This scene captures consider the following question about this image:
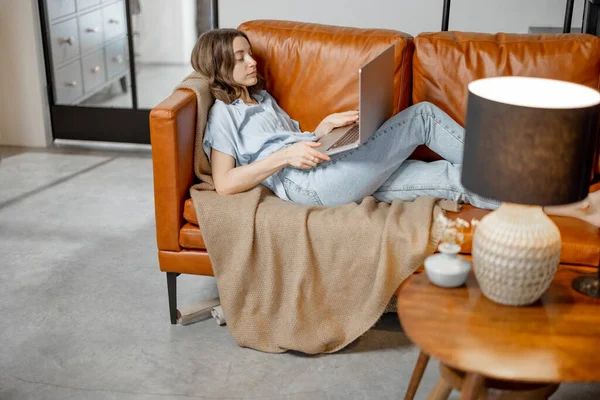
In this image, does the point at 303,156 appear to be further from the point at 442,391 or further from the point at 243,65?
the point at 442,391

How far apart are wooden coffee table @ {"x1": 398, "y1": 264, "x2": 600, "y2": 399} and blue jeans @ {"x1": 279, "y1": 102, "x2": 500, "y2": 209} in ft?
1.98

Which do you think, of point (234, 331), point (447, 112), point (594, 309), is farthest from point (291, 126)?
point (594, 309)

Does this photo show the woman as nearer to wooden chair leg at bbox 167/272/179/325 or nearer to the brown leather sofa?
the brown leather sofa

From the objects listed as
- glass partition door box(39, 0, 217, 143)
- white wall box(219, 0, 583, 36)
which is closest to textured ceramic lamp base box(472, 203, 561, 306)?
white wall box(219, 0, 583, 36)

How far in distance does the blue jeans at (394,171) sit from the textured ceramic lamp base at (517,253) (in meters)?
0.69

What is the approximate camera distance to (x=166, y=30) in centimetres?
395

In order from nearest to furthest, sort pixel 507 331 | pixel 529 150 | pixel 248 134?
pixel 529 150
pixel 507 331
pixel 248 134

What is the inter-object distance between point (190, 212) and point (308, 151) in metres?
0.39

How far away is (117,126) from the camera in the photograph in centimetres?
406

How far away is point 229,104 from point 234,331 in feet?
2.35

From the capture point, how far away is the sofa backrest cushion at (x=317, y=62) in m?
2.56

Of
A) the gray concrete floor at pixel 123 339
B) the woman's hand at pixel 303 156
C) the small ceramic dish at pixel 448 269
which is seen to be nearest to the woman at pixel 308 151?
the woman's hand at pixel 303 156

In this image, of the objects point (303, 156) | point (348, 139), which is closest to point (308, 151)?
point (303, 156)

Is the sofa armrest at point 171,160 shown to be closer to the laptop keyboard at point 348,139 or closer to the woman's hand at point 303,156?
the woman's hand at point 303,156
